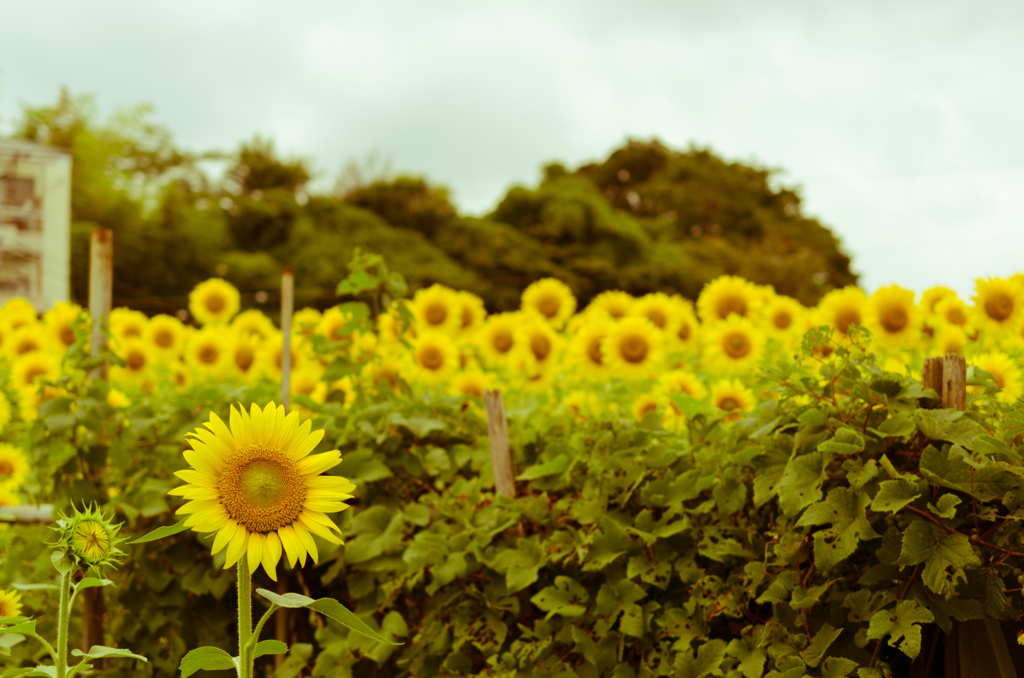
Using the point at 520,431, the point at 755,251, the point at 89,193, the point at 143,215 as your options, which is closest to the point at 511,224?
the point at 755,251

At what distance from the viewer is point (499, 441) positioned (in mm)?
2451

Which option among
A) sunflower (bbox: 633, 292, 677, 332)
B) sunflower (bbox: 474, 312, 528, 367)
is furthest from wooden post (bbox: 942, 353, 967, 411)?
sunflower (bbox: 474, 312, 528, 367)

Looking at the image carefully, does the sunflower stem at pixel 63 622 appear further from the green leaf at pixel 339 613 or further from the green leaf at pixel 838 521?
the green leaf at pixel 838 521

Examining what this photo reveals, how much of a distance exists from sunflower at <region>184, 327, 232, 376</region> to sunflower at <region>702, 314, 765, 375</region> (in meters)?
2.40

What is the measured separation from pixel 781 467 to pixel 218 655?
126 cm

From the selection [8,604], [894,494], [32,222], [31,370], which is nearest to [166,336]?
[31,370]

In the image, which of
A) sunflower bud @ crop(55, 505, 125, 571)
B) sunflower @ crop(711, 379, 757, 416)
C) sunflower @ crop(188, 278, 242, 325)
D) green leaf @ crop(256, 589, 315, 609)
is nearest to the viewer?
green leaf @ crop(256, 589, 315, 609)

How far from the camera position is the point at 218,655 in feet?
4.00

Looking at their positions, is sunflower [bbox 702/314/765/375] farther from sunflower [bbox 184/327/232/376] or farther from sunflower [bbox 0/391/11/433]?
sunflower [bbox 0/391/11/433]

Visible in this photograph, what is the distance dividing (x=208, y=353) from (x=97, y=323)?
5.08 ft

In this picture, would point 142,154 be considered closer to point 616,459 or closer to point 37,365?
point 37,365

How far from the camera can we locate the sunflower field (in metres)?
1.66

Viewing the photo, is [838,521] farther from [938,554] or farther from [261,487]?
[261,487]

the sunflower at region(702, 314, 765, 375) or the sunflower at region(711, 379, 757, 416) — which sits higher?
the sunflower at region(702, 314, 765, 375)
